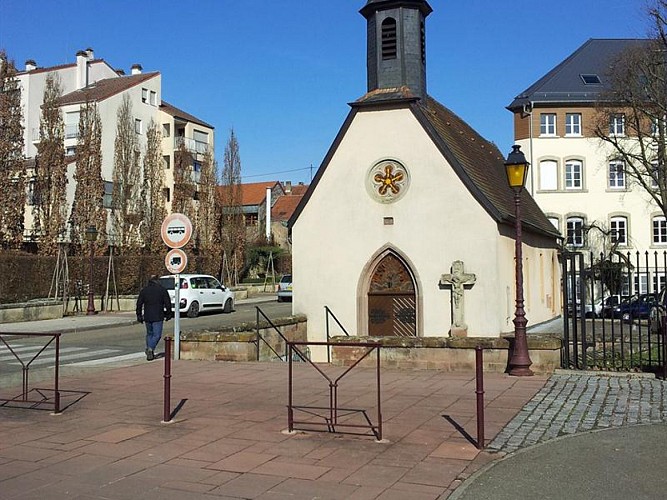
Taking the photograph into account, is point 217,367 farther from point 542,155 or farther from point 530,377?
point 542,155

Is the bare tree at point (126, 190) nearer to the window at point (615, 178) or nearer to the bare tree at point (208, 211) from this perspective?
the bare tree at point (208, 211)

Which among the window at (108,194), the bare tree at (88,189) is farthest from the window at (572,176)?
the window at (108,194)

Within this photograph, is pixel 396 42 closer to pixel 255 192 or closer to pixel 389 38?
pixel 389 38

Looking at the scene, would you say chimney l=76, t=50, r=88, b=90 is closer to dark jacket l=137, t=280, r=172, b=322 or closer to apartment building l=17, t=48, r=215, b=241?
apartment building l=17, t=48, r=215, b=241

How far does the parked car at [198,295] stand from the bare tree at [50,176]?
1112 centimetres

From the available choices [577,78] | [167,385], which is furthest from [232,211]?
[167,385]

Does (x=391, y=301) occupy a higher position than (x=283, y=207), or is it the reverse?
(x=283, y=207)

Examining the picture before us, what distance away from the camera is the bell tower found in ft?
67.8

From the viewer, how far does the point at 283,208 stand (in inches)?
3167

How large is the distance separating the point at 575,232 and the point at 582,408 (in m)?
38.9

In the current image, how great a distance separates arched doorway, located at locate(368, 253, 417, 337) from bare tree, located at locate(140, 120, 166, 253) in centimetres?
2661

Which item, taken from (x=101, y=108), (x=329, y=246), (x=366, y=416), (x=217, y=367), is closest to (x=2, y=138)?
(x=101, y=108)

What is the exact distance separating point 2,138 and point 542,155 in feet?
108

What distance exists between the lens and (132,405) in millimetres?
9609
